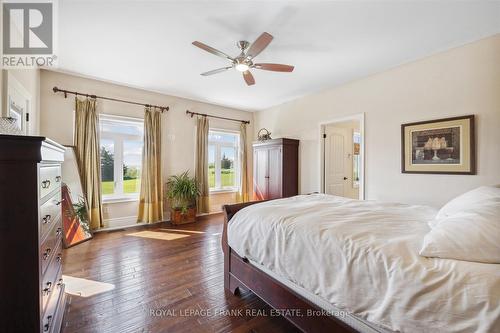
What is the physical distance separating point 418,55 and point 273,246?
10.6 ft

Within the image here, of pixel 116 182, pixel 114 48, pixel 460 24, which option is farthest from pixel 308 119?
pixel 116 182

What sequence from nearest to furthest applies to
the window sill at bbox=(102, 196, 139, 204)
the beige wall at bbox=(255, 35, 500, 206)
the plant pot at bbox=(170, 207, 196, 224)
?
the beige wall at bbox=(255, 35, 500, 206) < the window sill at bbox=(102, 196, 139, 204) < the plant pot at bbox=(170, 207, 196, 224)

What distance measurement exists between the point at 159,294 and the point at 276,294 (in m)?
1.16

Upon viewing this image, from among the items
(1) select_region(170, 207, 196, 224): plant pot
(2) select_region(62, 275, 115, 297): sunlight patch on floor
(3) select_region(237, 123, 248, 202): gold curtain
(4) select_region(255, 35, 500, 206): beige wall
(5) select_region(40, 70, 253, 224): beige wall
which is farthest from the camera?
(3) select_region(237, 123, 248, 202): gold curtain

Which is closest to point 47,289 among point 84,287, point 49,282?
point 49,282

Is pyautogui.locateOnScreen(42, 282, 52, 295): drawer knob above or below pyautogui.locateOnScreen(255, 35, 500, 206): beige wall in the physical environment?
below

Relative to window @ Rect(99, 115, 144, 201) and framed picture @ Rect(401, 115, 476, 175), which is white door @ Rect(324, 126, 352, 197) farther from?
window @ Rect(99, 115, 144, 201)

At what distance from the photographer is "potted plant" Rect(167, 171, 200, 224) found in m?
4.43

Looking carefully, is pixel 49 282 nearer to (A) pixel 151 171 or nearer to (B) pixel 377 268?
(B) pixel 377 268

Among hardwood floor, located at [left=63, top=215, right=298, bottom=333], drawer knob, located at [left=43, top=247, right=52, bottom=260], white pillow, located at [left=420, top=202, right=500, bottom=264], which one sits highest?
white pillow, located at [left=420, top=202, right=500, bottom=264]

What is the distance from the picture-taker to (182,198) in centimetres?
453

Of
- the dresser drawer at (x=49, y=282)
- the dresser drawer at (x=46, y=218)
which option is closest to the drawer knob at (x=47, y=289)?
the dresser drawer at (x=49, y=282)

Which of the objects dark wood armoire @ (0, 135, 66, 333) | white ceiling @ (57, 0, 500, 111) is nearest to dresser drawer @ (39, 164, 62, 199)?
dark wood armoire @ (0, 135, 66, 333)

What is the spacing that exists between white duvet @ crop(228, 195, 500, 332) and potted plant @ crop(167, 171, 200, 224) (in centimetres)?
287
